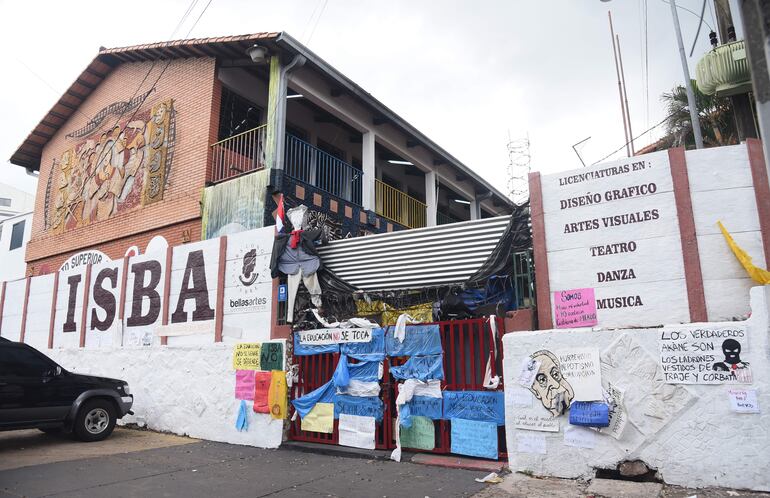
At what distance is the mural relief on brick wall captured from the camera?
13203 mm

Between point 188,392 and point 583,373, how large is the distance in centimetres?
733

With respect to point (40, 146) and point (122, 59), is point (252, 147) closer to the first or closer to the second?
point (122, 59)

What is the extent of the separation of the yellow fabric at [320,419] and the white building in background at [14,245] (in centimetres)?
2503

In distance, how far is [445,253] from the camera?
26.0 feet

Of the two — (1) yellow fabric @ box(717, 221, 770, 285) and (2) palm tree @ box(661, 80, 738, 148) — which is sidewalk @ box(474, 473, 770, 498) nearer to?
(1) yellow fabric @ box(717, 221, 770, 285)

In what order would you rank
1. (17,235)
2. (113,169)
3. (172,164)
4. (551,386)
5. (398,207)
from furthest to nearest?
(17,235)
(398,207)
(113,169)
(172,164)
(551,386)

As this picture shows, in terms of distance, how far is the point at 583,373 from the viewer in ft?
20.2

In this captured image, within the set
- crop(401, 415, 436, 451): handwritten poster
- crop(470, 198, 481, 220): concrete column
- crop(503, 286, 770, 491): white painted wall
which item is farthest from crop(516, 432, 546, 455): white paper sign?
crop(470, 198, 481, 220): concrete column

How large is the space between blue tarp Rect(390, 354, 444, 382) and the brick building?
10.6 ft

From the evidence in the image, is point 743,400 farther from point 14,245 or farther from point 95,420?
point 14,245

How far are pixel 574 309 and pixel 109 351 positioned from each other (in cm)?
1032

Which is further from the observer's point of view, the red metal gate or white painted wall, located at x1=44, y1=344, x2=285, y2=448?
white painted wall, located at x1=44, y1=344, x2=285, y2=448

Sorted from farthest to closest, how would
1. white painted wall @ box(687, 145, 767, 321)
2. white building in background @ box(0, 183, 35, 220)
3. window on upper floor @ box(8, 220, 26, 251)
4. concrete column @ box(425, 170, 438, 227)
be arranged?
white building in background @ box(0, 183, 35, 220) → window on upper floor @ box(8, 220, 26, 251) → concrete column @ box(425, 170, 438, 227) → white painted wall @ box(687, 145, 767, 321)

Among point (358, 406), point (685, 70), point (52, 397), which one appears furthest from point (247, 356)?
point (685, 70)
